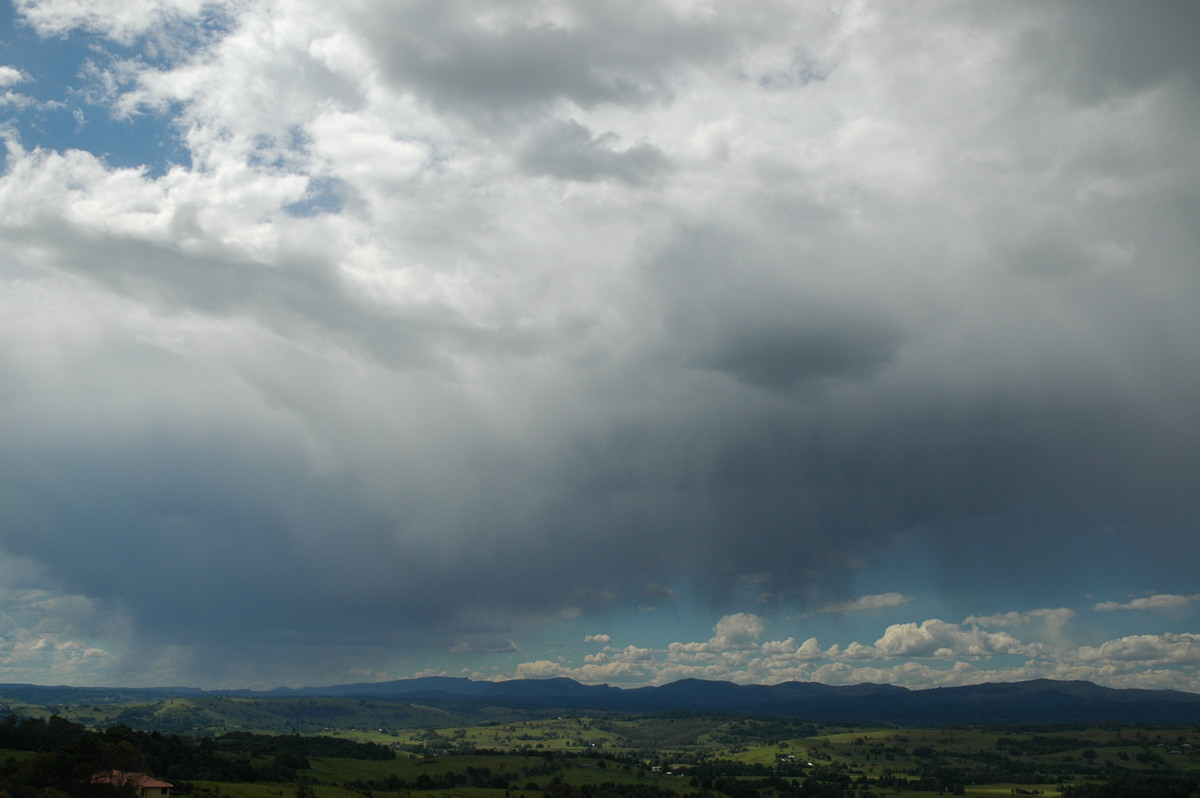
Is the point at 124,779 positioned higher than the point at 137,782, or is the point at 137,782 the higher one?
the point at 124,779

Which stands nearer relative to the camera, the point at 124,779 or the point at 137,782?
the point at 124,779

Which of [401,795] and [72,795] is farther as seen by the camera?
[401,795]

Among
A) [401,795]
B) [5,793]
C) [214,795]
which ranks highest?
[5,793]

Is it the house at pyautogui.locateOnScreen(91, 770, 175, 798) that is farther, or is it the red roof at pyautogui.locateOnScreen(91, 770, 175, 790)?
the house at pyautogui.locateOnScreen(91, 770, 175, 798)

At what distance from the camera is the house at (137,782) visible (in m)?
123

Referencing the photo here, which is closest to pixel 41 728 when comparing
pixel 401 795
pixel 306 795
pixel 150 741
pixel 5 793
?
pixel 150 741

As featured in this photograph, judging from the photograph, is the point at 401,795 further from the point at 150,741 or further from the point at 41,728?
the point at 41,728

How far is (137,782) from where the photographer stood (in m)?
130

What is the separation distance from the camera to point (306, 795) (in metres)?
175

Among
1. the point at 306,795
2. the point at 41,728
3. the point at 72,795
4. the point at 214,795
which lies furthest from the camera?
the point at 41,728

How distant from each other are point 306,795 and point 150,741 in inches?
1983

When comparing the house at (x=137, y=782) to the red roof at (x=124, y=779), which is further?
the house at (x=137, y=782)

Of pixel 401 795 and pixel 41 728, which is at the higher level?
pixel 41 728

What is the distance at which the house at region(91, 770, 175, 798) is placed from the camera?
122938 mm
